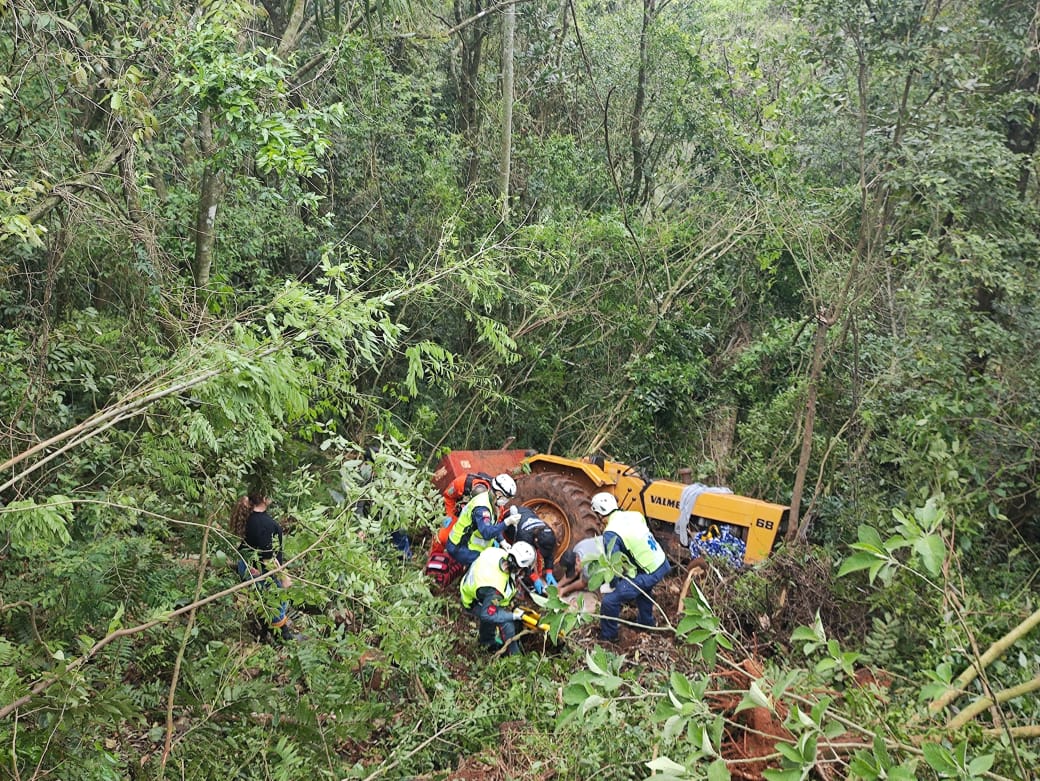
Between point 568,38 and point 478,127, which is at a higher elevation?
point 568,38

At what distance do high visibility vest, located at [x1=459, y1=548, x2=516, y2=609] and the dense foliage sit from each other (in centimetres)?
45

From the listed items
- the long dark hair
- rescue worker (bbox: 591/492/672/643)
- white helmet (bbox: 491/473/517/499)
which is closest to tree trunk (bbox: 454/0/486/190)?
white helmet (bbox: 491/473/517/499)

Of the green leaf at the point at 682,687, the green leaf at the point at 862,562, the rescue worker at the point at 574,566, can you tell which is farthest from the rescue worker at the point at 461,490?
the green leaf at the point at 862,562

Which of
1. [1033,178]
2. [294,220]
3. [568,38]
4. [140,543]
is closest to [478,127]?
[568,38]

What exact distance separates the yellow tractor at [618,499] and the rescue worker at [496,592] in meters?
1.20

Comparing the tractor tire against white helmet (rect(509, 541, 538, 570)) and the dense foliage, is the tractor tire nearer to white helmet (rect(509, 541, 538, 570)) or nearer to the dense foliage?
the dense foliage

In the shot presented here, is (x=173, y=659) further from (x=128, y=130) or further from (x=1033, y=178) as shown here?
(x=1033, y=178)

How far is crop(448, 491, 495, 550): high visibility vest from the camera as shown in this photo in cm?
738

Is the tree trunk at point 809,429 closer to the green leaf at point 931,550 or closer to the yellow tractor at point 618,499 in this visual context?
the yellow tractor at point 618,499

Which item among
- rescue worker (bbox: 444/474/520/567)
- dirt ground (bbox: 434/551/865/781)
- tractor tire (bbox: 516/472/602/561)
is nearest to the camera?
dirt ground (bbox: 434/551/865/781)

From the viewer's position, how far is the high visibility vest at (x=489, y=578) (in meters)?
6.65

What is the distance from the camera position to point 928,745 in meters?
2.47

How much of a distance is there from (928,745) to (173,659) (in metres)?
4.84

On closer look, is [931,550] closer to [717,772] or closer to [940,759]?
[940,759]
